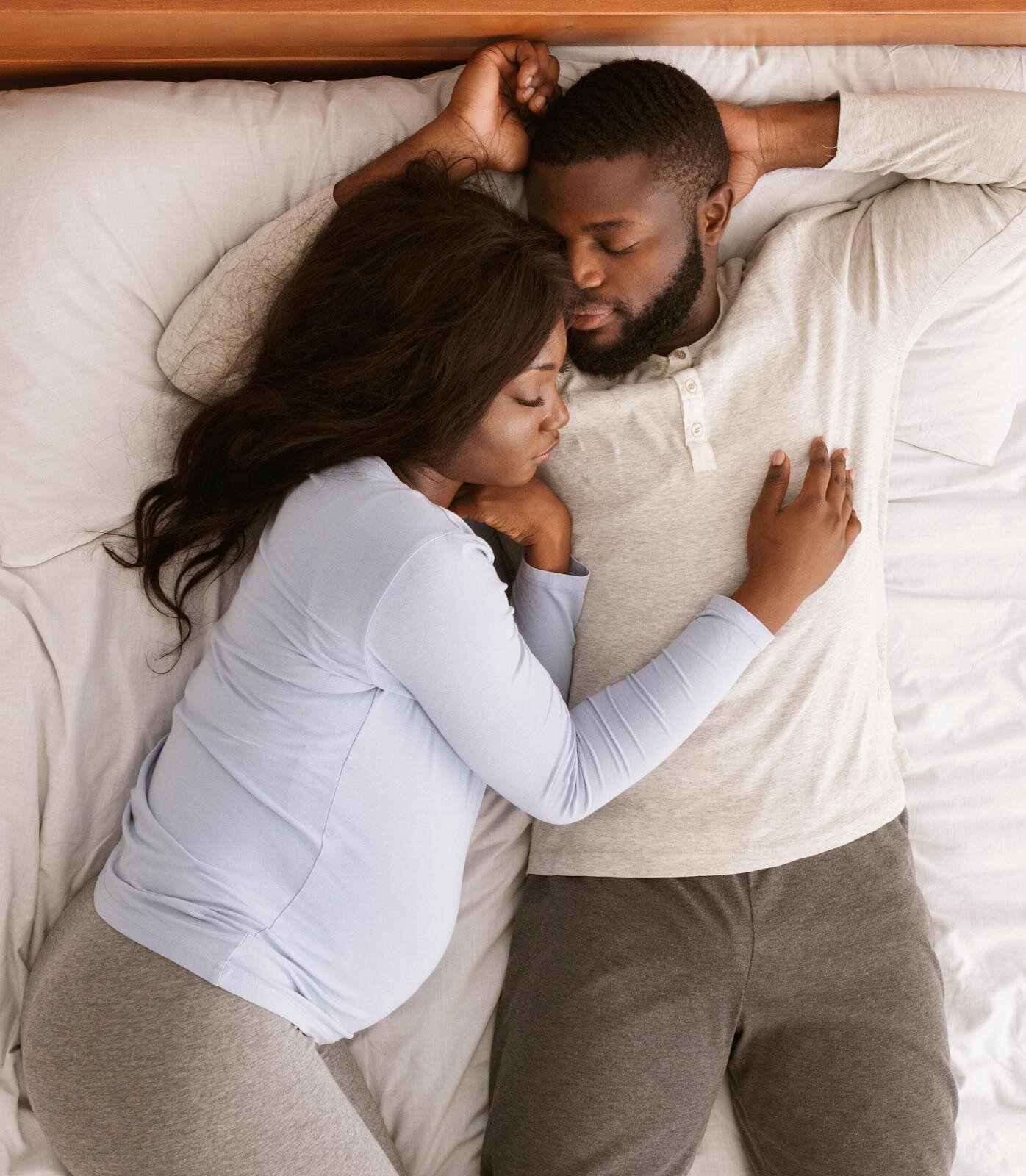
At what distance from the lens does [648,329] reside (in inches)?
58.1

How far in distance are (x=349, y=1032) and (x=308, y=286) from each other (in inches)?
39.2

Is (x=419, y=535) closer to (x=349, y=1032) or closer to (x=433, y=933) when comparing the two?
(x=433, y=933)

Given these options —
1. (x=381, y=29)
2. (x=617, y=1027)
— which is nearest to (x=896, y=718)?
(x=617, y=1027)

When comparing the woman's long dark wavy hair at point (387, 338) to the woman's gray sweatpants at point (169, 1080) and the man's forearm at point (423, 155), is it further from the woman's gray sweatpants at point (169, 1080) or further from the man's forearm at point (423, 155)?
the woman's gray sweatpants at point (169, 1080)

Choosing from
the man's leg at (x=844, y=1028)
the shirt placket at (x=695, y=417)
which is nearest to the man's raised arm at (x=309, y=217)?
the shirt placket at (x=695, y=417)

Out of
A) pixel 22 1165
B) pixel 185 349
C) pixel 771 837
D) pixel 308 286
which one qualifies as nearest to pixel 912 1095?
pixel 771 837

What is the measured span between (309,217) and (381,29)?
339 millimetres

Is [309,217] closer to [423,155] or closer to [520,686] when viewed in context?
[423,155]

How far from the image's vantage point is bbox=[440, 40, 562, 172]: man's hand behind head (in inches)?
57.5

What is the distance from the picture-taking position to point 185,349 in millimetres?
1479

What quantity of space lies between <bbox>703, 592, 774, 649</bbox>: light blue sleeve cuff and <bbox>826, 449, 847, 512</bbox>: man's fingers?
216 mm

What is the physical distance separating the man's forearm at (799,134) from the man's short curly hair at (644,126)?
0.33 feet

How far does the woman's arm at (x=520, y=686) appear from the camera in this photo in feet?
3.70

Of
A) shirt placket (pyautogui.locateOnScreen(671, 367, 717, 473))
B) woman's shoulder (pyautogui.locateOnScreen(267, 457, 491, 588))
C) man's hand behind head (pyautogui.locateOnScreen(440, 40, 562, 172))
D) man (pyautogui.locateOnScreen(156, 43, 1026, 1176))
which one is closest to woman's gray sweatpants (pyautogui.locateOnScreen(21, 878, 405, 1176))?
man (pyautogui.locateOnScreen(156, 43, 1026, 1176))
